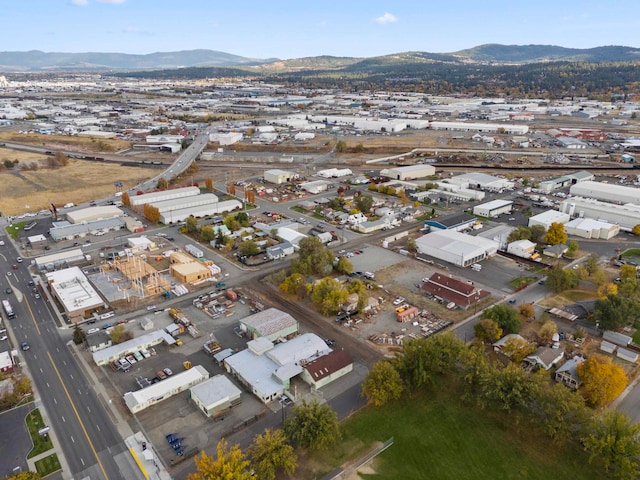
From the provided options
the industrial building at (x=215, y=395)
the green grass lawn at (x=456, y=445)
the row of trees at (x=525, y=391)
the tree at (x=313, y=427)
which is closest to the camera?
the row of trees at (x=525, y=391)

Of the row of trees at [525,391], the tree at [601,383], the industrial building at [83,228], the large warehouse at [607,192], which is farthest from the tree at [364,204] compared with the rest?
Result: the tree at [601,383]

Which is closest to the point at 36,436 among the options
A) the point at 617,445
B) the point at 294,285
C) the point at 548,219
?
the point at 294,285

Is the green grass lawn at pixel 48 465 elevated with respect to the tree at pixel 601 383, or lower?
lower

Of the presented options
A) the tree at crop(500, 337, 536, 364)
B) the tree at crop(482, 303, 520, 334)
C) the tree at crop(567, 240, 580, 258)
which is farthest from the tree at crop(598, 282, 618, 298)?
the tree at crop(500, 337, 536, 364)

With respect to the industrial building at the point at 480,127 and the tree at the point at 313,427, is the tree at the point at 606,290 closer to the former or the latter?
the tree at the point at 313,427

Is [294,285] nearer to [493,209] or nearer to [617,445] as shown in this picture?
[617,445]

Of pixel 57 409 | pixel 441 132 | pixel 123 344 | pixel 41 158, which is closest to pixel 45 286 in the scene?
pixel 123 344

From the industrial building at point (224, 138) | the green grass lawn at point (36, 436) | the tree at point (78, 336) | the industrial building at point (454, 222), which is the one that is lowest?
the green grass lawn at point (36, 436)
